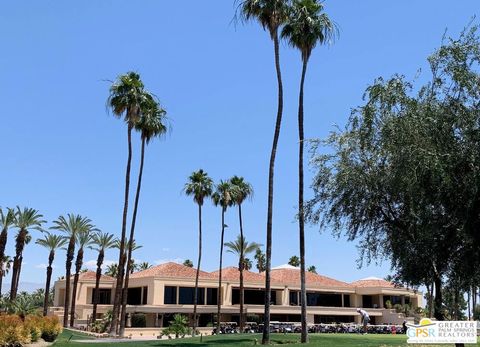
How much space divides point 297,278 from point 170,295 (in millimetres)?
18557

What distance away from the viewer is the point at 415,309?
3241 inches

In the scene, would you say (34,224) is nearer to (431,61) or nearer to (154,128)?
(154,128)

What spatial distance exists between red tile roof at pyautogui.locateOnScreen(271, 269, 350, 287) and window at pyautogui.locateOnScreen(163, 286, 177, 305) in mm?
13568

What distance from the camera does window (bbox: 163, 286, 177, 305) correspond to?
67.2 m

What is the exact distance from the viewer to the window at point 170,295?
6719 centimetres

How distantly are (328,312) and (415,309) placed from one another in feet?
55.6

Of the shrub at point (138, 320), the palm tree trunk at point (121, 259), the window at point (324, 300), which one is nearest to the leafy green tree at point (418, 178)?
the palm tree trunk at point (121, 259)

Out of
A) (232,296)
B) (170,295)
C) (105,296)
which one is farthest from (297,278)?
(105,296)

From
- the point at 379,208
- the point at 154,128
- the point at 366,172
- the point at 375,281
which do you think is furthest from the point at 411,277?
the point at 375,281

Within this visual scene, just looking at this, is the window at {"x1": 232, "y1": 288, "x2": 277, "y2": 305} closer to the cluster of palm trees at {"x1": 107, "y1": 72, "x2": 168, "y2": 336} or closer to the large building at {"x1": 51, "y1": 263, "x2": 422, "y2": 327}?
the large building at {"x1": 51, "y1": 263, "x2": 422, "y2": 327}

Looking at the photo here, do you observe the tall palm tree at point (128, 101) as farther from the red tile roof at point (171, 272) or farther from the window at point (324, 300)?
the window at point (324, 300)

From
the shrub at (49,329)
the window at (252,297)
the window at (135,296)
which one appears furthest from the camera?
the window at (252,297)

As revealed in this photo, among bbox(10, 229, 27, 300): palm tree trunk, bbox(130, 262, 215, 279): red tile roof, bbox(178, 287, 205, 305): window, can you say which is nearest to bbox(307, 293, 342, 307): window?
bbox(130, 262, 215, 279): red tile roof

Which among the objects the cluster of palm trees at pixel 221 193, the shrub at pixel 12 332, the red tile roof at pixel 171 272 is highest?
the cluster of palm trees at pixel 221 193
